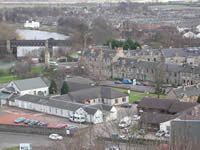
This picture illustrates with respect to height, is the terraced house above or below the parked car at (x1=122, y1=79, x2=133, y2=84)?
above

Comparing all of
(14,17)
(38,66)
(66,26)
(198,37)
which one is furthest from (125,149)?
(14,17)

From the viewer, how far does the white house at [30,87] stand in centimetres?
3291

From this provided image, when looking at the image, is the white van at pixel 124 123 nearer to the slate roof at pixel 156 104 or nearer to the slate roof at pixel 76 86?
the slate roof at pixel 156 104

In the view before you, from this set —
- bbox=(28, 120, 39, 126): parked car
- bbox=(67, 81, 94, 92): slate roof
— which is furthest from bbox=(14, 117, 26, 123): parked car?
bbox=(67, 81, 94, 92): slate roof

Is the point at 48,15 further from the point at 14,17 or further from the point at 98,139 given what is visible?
the point at 98,139

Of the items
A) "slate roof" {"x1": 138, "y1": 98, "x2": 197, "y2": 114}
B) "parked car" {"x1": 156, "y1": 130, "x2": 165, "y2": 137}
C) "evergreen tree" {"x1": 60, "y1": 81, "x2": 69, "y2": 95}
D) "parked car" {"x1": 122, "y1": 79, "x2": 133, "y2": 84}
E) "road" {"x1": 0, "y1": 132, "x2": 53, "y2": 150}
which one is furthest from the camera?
"parked car" {"x1": 122, "y1": 79, "x2": 133, "y2": 84}

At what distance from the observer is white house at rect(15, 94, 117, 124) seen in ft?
87.0

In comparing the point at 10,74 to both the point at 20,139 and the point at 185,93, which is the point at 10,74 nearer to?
the point at 185,93

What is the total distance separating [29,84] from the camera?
110 feet

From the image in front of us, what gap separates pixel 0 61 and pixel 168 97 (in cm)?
3013

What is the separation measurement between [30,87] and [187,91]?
11.4 m

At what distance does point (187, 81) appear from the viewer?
3616 cm

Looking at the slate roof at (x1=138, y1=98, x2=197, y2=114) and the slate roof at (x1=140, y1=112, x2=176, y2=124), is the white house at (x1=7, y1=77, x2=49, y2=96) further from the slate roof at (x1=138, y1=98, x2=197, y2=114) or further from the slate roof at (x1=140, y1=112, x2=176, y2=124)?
the slate roof at (x1=140, y1=112, x2=176, y2=124)

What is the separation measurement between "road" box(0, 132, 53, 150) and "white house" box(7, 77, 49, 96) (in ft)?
25.5
